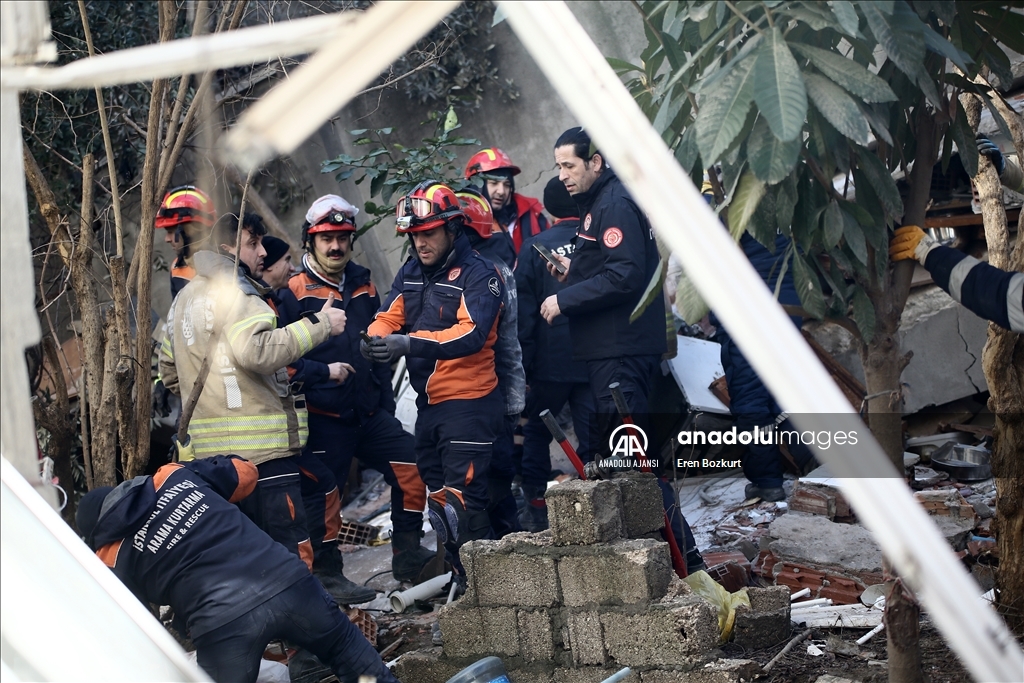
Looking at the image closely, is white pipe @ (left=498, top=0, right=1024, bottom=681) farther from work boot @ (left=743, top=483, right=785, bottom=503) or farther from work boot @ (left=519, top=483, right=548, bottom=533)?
work boot @ (left=743, top=483, right=785, bottom=503)

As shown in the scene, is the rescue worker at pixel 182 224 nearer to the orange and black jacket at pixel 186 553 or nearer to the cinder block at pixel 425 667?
the orange and black jacket at pixel 186 553

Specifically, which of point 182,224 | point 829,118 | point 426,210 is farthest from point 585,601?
point 182,224

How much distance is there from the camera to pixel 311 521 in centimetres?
534

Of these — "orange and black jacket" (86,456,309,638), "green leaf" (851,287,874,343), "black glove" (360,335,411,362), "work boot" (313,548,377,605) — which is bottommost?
"work boot" (313,548,377,605)

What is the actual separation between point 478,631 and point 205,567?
1267 mm

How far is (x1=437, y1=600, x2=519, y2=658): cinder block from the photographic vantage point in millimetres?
4125

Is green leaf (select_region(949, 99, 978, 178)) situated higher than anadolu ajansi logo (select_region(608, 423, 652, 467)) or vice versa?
green leaf (select_region(949, 99, 978, 178))

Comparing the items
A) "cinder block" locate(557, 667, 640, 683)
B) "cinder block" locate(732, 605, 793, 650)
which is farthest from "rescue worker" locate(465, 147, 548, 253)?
"cinder block" locate(557, 667, 640, 683)

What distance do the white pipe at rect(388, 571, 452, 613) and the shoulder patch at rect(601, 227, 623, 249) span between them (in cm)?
205

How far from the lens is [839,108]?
230 cm

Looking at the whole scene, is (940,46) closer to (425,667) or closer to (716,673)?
(716,673)

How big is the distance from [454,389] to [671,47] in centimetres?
271

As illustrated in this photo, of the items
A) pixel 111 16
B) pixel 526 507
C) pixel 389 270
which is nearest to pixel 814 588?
pixel 526 507

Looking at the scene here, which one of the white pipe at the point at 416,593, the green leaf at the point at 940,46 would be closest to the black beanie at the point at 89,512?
the white pipe at the point at 416,593
